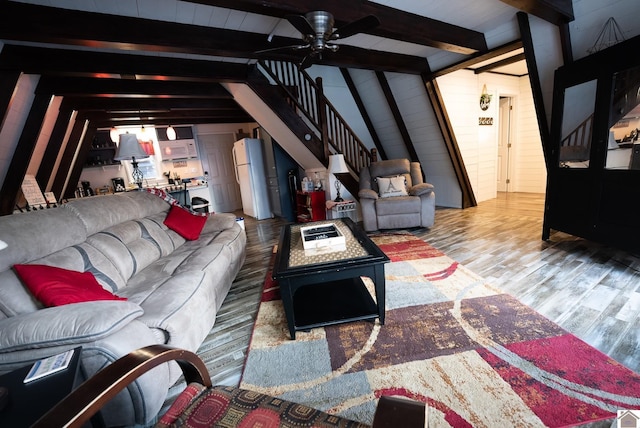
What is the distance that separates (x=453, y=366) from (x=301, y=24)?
8.09ft

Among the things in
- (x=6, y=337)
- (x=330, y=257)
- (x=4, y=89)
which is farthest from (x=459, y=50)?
(x=4, y=89)

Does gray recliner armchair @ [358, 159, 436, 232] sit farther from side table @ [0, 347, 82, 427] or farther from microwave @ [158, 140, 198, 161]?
microwave @ [158, 140, 198, 161]

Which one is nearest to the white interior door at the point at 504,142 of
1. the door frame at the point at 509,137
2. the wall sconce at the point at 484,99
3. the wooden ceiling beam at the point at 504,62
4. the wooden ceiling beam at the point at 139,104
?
the door frame at the point at 509,137

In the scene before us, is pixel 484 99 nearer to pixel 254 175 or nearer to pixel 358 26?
pixel 358 26

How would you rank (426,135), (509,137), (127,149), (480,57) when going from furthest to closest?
(509,137), (426,135), (480,57), (127,149)

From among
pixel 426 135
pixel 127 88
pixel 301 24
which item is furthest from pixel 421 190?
pixel 127 88

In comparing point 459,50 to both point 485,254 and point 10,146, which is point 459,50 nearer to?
point 485,254

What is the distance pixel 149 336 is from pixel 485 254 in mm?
2970

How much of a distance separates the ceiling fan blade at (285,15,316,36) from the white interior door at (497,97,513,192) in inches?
215

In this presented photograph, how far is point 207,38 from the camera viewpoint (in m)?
2.57

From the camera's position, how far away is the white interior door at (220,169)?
6922mm

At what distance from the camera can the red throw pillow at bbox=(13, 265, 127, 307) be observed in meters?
1.23

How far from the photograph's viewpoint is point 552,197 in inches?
113

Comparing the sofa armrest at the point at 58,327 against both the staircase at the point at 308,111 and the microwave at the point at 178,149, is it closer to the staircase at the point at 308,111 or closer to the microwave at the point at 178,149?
the staircase at the point at 308,111
